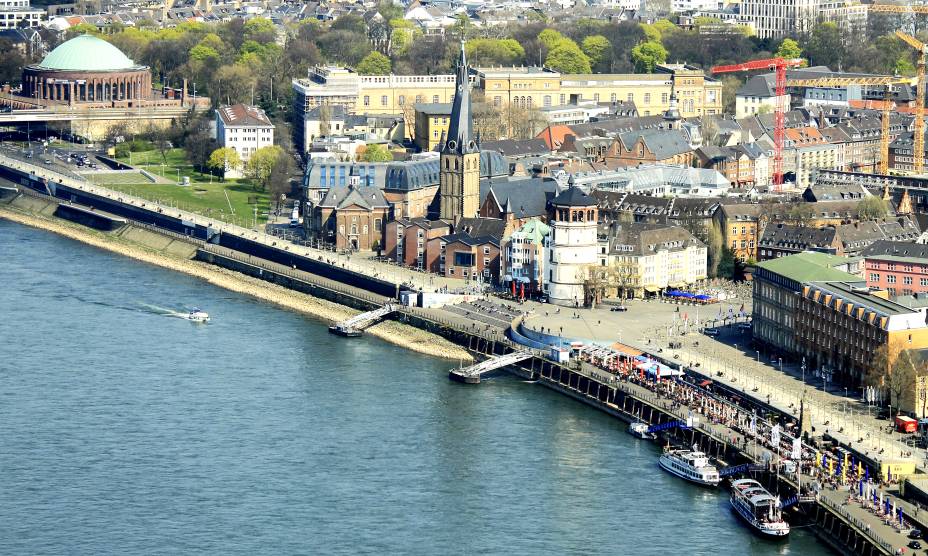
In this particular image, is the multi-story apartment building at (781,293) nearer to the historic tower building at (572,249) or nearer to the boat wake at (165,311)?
the historic tower building at (572,249)

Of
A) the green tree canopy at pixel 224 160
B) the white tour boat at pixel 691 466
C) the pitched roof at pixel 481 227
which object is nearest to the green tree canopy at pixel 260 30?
the green tree canopy at pixel 224 160

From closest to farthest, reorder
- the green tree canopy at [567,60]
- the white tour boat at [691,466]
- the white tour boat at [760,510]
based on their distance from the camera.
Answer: the white tour boat at [760,510] < the white tour boat at [691,466] < the green tree canopy at [567,60]

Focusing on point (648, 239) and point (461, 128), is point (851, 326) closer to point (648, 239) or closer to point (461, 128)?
point (648, 239)

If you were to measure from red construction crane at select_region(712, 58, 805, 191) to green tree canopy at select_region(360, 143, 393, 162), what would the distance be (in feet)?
49.0

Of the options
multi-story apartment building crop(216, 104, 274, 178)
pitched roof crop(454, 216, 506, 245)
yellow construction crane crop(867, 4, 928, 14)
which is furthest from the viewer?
yellow construction crane crop(867, 4, 928, 14)

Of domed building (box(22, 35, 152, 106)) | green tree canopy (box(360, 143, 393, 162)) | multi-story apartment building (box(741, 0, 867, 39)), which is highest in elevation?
multi-story apartment building (box(741, 0, 867, 39))

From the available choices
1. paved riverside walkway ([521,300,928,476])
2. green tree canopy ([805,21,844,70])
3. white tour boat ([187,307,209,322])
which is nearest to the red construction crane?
green tree canopy ([805,21,844,70])

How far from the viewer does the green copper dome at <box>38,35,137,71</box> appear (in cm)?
A: 11269

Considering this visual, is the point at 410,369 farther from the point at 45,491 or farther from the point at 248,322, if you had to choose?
the point at 45,491

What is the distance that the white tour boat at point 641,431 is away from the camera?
57562 mm

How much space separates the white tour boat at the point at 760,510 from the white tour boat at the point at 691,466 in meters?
1.45

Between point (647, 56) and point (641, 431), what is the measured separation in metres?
63.4

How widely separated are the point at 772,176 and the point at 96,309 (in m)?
30.9

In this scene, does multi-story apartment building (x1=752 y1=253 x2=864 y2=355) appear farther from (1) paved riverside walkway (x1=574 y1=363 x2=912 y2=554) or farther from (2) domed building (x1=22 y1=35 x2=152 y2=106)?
(2) domed building (x1=22 y1=35 x2=152 y2=106)
